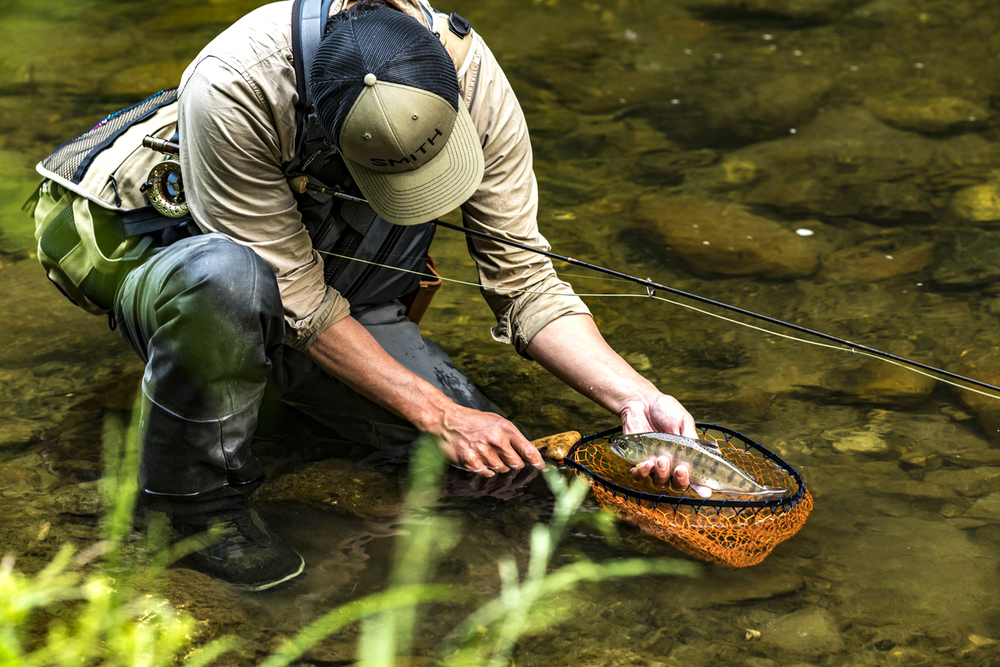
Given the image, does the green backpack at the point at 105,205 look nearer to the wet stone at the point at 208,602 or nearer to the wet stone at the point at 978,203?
the wet stone at the point at 208,602

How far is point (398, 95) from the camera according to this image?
2.18 meters

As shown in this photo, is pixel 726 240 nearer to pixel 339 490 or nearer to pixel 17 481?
pixel 339 490

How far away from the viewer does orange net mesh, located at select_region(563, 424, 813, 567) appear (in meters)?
2.41

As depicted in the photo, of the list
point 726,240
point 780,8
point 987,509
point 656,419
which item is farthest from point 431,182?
point 780,8

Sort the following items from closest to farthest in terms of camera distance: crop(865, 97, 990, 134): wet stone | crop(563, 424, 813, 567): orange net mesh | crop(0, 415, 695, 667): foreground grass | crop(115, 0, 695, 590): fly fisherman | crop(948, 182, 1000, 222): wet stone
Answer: crop(0, 415, 695, 667): foreground grass < crop(115, 0, 695, 590): fly fisherman < crop(563, 424, 813, 567): orange net mesh < crop(948, 182, 1000, 222): wet stone < crop(865, 97, 990, 134): wet stone

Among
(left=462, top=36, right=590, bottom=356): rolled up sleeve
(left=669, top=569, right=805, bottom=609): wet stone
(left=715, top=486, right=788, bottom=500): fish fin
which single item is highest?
(left=462, top=36, right=590, bottom=356): rolled up sleeve

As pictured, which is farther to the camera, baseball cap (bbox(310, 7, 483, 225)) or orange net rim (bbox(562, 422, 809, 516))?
orange net rim (bbox(562, 422, 809, 516))

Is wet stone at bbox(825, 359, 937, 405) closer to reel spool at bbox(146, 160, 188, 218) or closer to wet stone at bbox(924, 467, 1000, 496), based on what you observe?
wet stone at bbox(924, 467, 1000, 496)

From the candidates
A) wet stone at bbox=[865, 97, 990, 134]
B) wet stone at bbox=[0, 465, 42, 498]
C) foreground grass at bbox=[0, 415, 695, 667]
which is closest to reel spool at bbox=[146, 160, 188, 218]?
foreground grass at bbox=[0, 415, 695, 667]

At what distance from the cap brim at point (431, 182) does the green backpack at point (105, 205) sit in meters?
0.66

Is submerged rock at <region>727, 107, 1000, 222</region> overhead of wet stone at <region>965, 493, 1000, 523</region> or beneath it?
overhead

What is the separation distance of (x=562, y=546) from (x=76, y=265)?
5.33ft

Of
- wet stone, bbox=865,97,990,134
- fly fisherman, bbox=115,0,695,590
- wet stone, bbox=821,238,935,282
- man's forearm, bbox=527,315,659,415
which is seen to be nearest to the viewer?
fly fisherman, bbox=115,0,695,590

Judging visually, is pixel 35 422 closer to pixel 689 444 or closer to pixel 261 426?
pixel 261 426
